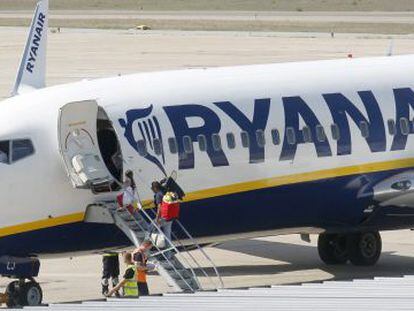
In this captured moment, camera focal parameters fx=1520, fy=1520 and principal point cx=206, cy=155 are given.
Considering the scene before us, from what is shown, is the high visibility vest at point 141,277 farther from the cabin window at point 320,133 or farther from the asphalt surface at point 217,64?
the cabin window at point 320,133

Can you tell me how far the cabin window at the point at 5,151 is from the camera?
30.6m

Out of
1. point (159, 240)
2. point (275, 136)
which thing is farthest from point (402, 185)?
point (159, 240)

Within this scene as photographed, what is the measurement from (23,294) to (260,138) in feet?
22.0

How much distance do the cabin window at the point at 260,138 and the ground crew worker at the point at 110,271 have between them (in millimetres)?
4178

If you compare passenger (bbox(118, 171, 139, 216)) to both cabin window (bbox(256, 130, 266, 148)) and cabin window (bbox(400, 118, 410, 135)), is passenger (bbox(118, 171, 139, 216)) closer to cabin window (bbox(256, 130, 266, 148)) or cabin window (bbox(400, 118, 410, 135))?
cabin window (bbox(256, 130, 266, 148))

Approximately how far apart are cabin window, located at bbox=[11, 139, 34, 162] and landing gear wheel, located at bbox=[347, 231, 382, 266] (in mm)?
9784

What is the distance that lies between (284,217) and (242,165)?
168 centimetres

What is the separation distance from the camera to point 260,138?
3388cm

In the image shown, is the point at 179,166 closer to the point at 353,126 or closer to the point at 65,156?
the point at 65,156

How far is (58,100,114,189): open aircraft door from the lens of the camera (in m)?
31.0

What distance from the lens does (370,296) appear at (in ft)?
61.9

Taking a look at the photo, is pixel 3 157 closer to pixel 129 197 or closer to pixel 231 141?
pixel 129 197

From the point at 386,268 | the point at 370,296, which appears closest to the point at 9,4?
the point at 386,268

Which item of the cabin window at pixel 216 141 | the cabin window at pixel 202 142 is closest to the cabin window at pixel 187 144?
the cabin window at pixel 202 142
